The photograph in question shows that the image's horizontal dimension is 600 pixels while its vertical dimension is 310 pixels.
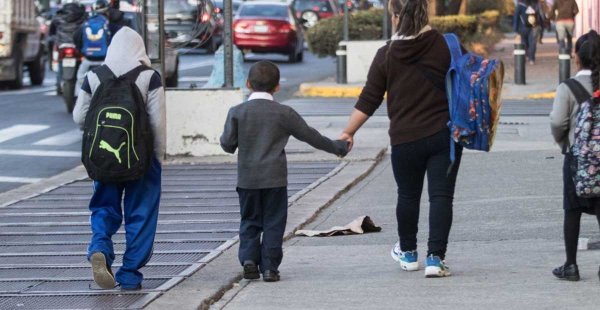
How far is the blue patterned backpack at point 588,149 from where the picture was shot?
7.78m

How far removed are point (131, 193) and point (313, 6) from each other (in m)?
41.6

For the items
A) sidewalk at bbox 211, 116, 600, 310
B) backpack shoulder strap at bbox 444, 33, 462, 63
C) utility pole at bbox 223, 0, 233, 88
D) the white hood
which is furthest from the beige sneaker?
utility pole at bbox 223, 0, 233, 88

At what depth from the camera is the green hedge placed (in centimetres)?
3034

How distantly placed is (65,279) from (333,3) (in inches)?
1646

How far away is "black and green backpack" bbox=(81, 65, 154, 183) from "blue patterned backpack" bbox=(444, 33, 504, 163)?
5.78 ft

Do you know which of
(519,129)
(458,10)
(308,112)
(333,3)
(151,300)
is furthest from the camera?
(333,3)

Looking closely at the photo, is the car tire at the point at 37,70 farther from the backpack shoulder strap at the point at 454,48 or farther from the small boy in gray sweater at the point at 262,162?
the backpack shoulder strap at the point at 454,48

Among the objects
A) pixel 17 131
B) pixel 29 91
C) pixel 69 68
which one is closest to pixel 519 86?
pixel 69 68

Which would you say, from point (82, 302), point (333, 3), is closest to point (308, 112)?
point (82, 302)

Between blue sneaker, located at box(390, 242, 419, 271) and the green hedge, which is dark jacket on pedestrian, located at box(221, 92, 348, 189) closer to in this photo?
blue sneaker, located at box(390, 242, 419, 271)

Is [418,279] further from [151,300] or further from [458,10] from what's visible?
[458,10]

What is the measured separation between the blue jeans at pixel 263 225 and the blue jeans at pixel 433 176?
2.37 ft

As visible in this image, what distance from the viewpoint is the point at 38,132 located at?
62.8 ft

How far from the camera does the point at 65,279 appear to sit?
866cm
